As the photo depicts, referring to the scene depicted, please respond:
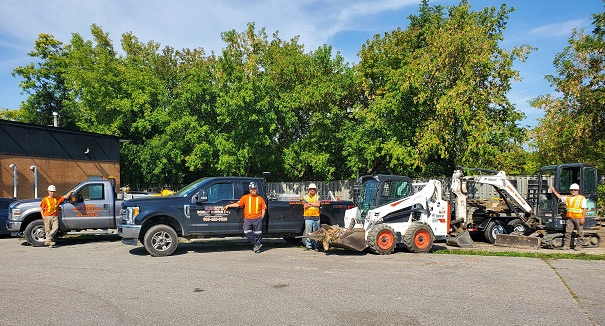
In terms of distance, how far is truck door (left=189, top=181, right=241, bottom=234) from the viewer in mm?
13023

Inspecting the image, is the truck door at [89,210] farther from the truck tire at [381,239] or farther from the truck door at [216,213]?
the truck tire at [381,239]

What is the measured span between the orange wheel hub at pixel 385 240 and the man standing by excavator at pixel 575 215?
5.22 meters

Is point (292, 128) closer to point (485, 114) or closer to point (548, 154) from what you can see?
point (485, 114)

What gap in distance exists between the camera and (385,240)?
12.6 metres

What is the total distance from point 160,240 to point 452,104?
12382mm

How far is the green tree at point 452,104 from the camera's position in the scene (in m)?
19.4

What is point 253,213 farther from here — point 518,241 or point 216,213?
point 518,241

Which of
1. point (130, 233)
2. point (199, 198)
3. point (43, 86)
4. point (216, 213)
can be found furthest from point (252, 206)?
point (43, 86)

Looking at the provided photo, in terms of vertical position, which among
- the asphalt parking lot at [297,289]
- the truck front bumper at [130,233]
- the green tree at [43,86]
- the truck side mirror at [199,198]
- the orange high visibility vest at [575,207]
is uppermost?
the green tree at [43,86]

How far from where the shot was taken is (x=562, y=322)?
649 cm

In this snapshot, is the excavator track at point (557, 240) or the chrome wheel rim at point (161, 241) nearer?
the chrome wheel rim at point (161, 241)

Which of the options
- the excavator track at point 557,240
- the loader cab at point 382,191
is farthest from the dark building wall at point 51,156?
the excavator track at point 557,240

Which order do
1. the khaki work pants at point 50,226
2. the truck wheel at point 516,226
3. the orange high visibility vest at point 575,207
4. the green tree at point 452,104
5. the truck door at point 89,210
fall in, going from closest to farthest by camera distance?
the orange high visibility vest at point 575,207, the khaki work pants at point 50,226, the truck door at point 89,210, the truck wheel at point 516,226, the green tree at point 452,104

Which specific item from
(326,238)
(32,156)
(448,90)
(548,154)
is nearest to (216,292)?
(326,238)
